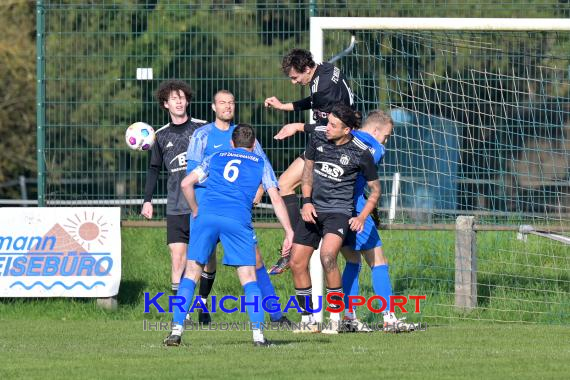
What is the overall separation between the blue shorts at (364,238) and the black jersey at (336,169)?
446mm

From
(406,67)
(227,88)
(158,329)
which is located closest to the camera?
(158,329)

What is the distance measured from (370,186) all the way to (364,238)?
769 millimetres

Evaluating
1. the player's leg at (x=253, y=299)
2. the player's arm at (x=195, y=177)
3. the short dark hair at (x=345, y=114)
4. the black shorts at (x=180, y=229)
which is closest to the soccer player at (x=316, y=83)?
the short dark hair at (x=345, y=114)

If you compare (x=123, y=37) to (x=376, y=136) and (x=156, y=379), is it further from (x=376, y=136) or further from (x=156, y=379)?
(x=156, y=379)

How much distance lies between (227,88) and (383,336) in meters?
4.86

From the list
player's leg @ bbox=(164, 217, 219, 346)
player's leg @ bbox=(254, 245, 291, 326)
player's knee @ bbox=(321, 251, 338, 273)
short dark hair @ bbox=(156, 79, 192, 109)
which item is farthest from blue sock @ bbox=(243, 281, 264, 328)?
short dark hair @ bbox=(156, 79, 192, 109)

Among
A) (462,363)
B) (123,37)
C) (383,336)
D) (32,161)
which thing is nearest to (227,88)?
(123,37)

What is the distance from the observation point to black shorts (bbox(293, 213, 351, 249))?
11.0m

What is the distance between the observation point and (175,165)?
12.8 metres

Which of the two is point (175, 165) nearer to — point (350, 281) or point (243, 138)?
point (350, 281)

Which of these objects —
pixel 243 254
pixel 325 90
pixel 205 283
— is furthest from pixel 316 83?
pixel 243 254

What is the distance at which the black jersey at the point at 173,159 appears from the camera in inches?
505

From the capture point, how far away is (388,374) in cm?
866

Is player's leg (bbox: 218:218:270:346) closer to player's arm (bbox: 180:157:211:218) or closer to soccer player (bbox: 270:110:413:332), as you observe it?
player's arm (bbox: 180:157:211:218)
